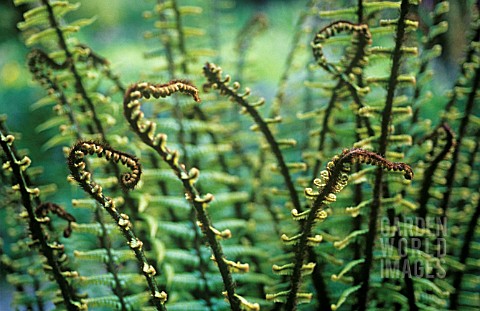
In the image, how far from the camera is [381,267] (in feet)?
3.37

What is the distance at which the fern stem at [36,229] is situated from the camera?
771mm

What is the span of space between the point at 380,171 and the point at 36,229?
570 mm

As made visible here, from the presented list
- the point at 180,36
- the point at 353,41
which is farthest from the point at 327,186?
the point at 180,36

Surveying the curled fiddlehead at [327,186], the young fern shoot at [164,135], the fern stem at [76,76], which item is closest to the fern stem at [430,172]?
the curled fiddlehead at [327,186]

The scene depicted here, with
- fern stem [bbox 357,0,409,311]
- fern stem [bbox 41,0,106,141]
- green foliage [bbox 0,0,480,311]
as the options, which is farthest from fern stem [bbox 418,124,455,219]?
fern stem [bbox 41,0,106,141]

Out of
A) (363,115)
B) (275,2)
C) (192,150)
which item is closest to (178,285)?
(192,150)

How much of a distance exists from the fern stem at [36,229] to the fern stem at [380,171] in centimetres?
50

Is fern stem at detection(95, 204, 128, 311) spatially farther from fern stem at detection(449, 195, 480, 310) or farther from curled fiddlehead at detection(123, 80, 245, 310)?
fern stem at detection(449, 195, 480, 310)

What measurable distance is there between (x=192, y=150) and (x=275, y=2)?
11.8ft

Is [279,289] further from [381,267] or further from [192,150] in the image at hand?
[192,150]

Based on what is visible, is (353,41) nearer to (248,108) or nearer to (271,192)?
(248,108)

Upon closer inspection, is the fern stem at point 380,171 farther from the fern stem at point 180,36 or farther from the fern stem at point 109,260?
the fern stem at point 180,36

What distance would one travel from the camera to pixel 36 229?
82cm

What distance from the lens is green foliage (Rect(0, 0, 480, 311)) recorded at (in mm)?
749
